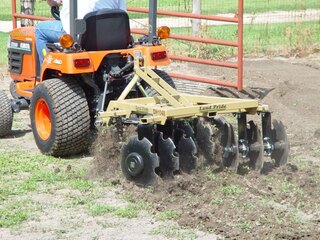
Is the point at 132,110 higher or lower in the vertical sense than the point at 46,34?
lower

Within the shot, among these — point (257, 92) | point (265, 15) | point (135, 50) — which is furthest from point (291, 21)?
point (135, 50)

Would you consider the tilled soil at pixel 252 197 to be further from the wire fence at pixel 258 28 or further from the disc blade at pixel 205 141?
the wire fence at pixel 258 28

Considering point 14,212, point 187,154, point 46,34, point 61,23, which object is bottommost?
point 14,212

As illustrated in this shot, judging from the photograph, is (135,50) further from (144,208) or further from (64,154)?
(144,208)

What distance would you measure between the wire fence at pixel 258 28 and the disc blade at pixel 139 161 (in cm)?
407

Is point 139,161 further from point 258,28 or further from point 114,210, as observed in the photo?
point 258,28

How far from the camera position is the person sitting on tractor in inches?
305

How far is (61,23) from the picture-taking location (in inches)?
328

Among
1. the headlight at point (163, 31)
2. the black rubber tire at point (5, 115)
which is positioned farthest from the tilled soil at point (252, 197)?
the black rubber tire at point (5, 115)

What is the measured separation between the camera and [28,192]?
679 cm

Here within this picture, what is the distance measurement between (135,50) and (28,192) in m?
1.67

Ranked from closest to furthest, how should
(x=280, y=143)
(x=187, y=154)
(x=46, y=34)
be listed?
(x=187, y=154) → (x=280, y=143) → (x=46, y=34)

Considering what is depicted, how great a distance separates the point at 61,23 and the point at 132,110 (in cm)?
180

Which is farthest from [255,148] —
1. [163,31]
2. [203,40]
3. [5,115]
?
[203,40]
